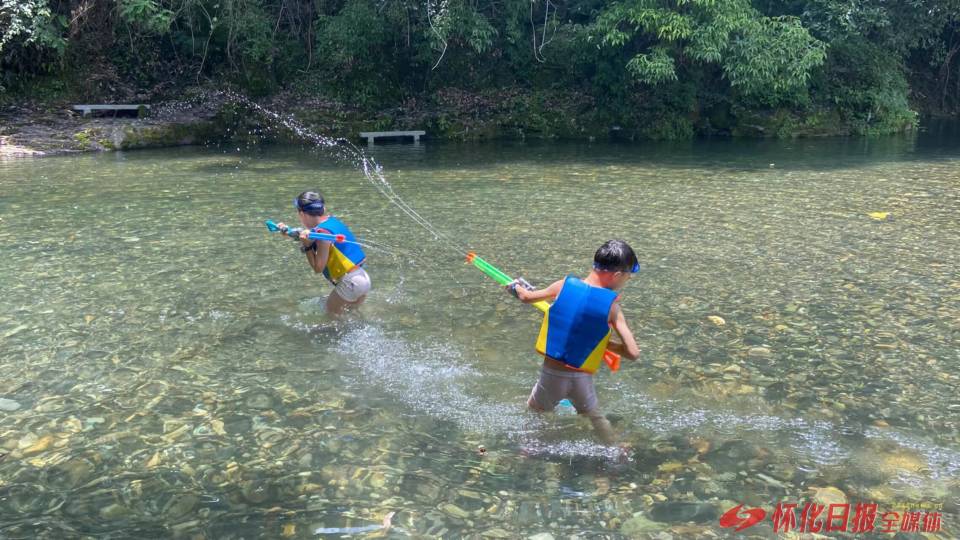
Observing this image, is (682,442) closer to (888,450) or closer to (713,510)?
(713,510)

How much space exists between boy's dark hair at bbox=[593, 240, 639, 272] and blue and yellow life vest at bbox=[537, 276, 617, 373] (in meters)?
0.16

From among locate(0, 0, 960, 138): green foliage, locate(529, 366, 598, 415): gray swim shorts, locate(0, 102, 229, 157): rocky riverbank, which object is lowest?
locate(529, 366, 598, 415): gray swim shorts

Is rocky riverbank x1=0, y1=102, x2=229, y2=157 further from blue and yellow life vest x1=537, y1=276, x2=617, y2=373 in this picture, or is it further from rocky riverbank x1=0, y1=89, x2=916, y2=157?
blue and yellow life vest x1=537, y1=276, x2=617, y2=373

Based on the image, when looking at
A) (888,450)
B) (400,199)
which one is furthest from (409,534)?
(400,199)

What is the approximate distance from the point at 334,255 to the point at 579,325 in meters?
3.11

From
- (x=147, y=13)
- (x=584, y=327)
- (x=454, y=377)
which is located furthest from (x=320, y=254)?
(x=147, y=13)

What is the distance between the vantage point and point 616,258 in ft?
15.4

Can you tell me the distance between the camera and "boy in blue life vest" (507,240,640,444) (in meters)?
4.77

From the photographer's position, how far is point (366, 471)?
4.82m

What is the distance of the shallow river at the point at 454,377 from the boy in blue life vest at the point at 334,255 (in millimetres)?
344

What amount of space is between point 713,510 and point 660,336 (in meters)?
2.93

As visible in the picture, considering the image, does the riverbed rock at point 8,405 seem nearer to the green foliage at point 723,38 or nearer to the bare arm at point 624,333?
the bare arm at point 624,333
